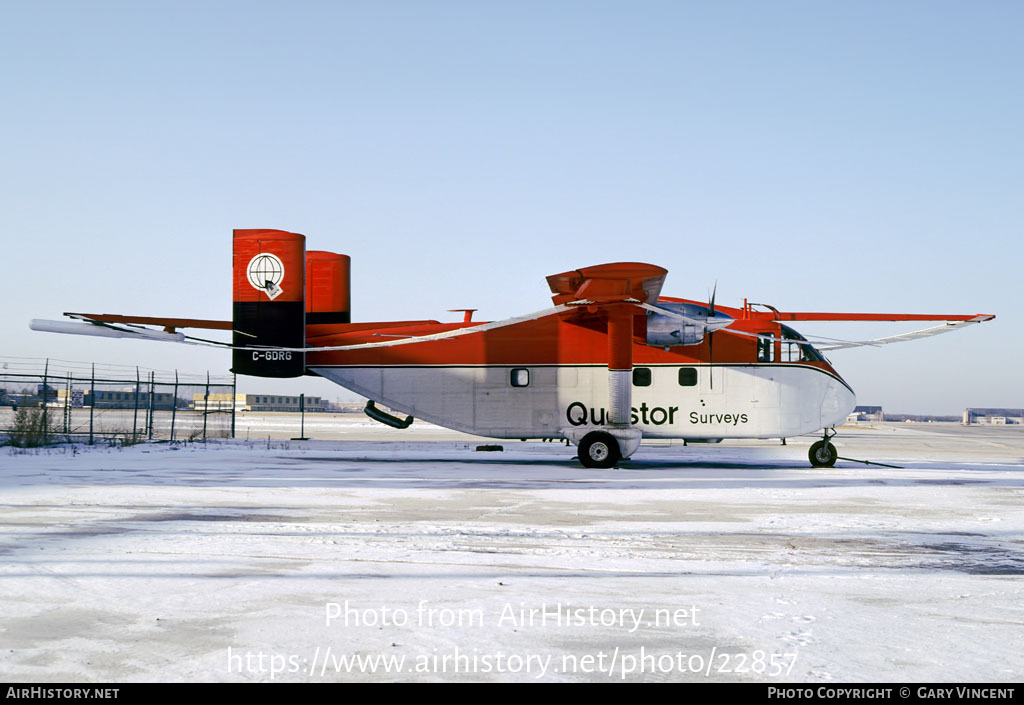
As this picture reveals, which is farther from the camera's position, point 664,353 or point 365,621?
point 664,353

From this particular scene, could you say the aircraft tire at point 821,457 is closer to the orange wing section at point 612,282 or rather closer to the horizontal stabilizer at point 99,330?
the orange wing section at point 612,282

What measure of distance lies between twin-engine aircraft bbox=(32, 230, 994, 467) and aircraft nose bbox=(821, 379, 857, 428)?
0.03 m

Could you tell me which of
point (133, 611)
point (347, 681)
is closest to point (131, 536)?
point (133, 611)

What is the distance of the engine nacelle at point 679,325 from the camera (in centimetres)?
1903

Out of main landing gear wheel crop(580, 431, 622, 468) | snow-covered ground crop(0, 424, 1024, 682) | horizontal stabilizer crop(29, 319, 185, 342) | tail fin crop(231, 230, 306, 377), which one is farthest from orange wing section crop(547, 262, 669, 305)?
horizontal stabilizer crop(29, 319, 185, 342)

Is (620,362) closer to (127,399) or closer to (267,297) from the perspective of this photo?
(267,297)

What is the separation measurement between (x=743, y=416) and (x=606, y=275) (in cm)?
592

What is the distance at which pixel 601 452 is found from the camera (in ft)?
61.2

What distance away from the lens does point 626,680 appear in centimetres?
370

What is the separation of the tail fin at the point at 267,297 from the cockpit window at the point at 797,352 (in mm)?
12443

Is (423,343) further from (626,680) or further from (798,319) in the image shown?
(626,680)

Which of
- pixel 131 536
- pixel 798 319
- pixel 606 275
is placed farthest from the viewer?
pixel 798 319

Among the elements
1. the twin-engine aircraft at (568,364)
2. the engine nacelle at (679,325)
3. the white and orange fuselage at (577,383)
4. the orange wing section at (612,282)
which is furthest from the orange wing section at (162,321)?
the engine nacelle at (679,325)

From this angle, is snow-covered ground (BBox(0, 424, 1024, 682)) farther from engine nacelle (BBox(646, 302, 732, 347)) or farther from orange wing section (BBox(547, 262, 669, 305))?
engine nacelle (BBox(646, 302, 732, 347))
